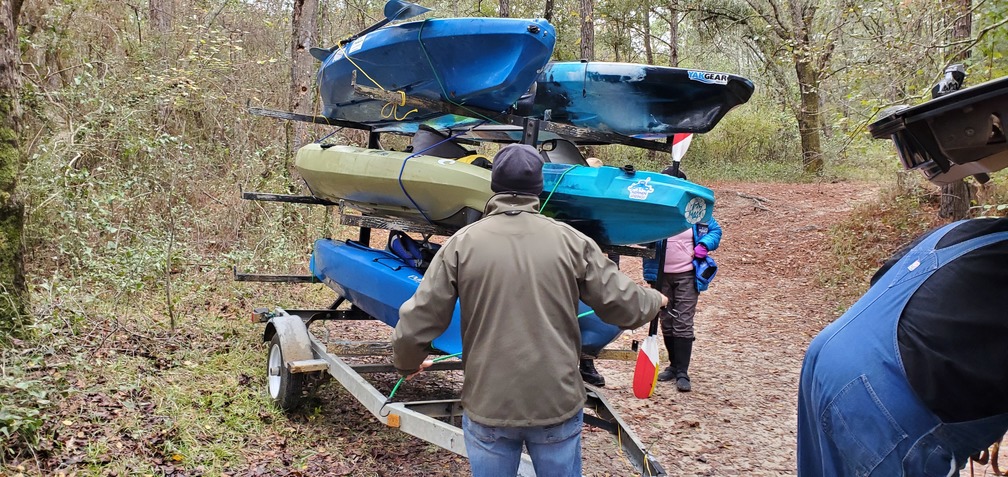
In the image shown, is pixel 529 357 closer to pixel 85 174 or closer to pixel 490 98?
pixel 490 98

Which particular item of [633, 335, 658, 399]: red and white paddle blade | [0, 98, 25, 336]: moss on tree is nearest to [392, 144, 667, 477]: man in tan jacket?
[633, 335, 658, 399]: red and white paddle blade

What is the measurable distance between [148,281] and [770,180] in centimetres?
1763

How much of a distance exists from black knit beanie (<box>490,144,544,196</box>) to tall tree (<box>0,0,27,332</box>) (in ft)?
10.9

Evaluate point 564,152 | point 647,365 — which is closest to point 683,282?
point 564,152

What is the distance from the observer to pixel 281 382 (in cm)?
491

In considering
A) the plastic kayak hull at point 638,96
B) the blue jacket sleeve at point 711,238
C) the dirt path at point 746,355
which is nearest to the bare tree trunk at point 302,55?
the plastic kayak hull at point 638,96

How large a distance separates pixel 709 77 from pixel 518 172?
2.70m

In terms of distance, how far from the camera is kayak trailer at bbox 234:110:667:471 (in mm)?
3678

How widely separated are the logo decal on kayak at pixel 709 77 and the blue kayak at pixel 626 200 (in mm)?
951

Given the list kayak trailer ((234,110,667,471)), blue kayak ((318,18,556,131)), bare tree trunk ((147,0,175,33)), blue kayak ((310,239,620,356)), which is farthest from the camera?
bare tree trunk ((147,0,175,33))

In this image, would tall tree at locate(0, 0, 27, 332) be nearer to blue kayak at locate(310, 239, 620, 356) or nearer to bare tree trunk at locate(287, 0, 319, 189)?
blue kayak at locate(310, 239, 620, 356)

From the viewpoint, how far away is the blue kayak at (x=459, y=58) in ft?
14.9

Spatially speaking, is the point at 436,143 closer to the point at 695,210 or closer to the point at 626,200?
the point at 626,200

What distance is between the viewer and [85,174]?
20.2ft
